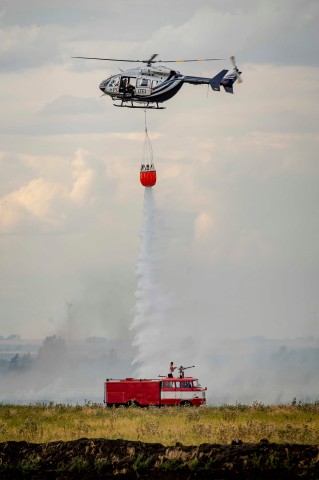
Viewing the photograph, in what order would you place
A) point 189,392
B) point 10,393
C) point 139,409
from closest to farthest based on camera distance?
point 139,409, point 189,392, point 10,393

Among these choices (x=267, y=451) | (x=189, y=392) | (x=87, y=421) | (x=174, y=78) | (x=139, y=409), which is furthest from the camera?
(x=174, y=78)

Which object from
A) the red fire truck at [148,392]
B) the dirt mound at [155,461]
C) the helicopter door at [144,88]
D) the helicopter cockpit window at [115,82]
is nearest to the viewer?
the dirt mound at [155,461]

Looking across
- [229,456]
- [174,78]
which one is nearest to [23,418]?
[229,456]

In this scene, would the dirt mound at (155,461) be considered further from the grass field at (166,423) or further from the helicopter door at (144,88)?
the helicopter door at (144,88)

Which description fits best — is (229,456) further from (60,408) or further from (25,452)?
(60,408)

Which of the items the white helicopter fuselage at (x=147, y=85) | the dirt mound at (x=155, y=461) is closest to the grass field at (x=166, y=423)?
the dirt mound at (x=155, y=461)

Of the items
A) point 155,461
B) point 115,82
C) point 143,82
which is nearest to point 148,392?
point 143,82

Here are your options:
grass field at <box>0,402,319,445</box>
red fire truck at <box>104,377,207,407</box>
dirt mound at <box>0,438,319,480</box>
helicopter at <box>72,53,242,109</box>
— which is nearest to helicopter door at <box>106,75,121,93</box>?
helicopter at <box>72,53,242,109</box>

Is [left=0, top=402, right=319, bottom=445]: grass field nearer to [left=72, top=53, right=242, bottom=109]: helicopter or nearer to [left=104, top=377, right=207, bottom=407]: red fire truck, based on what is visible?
[left=104, top=377, right=207, bottom=407]: red fire truck
